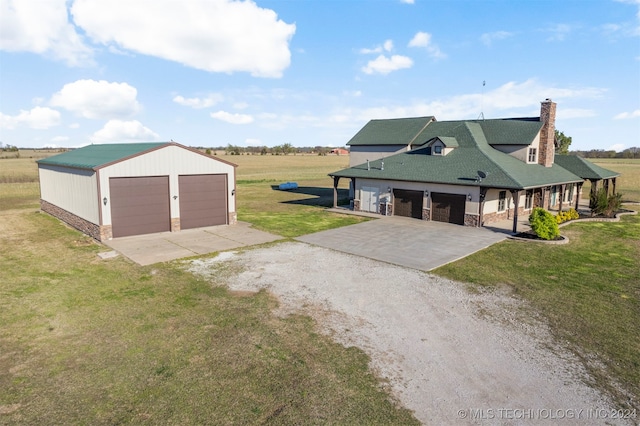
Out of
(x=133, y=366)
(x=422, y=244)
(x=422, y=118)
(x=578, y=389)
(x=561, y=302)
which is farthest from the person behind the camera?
(x=422, y=118)

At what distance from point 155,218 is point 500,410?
19.6m

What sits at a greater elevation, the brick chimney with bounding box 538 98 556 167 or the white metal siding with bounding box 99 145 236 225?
the brick chimney with bounding box 538 98 556 167

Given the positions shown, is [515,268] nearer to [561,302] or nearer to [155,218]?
[561,302]

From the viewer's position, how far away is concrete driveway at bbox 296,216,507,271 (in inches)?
704

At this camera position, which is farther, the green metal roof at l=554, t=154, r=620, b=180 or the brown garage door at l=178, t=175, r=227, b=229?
the green metal roof at l=554, t=154, r=620, b=180

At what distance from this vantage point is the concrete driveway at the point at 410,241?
17.9 m

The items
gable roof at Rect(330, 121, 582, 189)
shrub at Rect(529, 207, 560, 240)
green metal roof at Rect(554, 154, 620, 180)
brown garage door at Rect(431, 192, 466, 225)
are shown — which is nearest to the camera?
shrub at Rect(529, 207, 560, 240)

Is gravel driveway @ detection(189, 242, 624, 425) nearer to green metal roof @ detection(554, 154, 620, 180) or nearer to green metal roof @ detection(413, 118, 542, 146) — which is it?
green metal roof @ detection(413, 118, 542, 146)

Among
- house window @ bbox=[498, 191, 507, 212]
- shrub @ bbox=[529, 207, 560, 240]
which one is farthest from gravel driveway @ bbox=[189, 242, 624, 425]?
house window @ bbox=[498, 191, 507, 212]

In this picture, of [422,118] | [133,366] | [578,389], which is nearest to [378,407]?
[578,389]

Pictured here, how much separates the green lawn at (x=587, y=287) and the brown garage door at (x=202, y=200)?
553 inches

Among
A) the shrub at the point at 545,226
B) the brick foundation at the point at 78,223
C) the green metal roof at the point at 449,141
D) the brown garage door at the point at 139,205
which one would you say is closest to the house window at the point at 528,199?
the green metal roof at the point at 449,141

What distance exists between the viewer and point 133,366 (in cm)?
887

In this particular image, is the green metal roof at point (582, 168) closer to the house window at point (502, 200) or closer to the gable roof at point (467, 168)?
the gable roof at point (467, 168)
